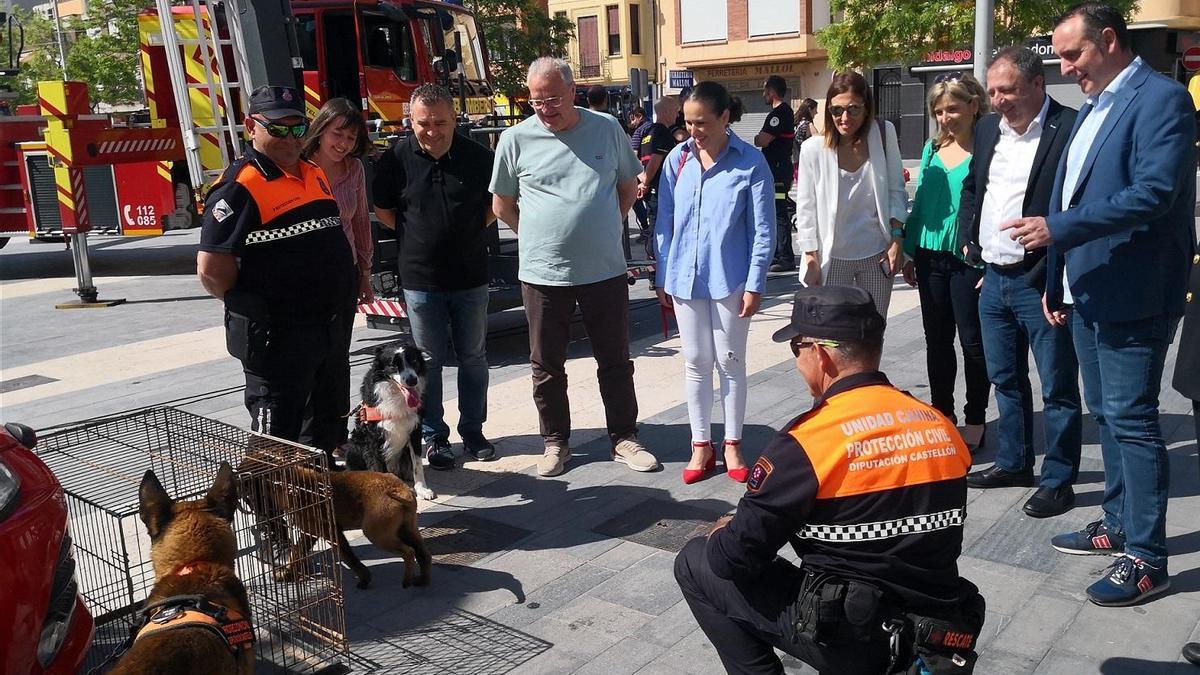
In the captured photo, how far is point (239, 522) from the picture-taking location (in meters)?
4.49

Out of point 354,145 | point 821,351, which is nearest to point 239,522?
point 354,145

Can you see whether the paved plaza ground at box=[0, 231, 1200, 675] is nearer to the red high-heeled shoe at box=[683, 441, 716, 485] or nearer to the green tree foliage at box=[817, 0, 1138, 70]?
the red high-heeled shoe at box=[683, 441, 716, 485]

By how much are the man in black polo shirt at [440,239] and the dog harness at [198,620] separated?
104 inches

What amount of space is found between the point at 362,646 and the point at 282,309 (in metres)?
1.35

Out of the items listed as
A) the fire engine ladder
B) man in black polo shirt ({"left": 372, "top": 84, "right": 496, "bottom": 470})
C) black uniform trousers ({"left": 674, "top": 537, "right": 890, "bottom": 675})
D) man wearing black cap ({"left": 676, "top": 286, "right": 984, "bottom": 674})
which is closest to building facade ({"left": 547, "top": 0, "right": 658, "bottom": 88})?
the fire engine ladder

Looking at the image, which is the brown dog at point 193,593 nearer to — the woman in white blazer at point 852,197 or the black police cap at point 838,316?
the black police cap at point 838,316

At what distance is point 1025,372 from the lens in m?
4.73

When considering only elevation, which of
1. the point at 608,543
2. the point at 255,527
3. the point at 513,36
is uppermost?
the point at 513,36

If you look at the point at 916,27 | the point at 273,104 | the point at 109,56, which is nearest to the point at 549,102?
the point at 273,104

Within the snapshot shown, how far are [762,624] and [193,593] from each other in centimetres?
155

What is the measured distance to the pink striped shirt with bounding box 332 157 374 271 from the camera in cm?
527

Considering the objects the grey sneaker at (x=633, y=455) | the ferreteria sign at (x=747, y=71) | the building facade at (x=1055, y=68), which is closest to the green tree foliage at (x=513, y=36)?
the ferreteria sign at (x=747, y=71)

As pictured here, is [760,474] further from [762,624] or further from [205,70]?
[205,70]

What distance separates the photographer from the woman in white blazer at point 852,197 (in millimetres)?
4961
